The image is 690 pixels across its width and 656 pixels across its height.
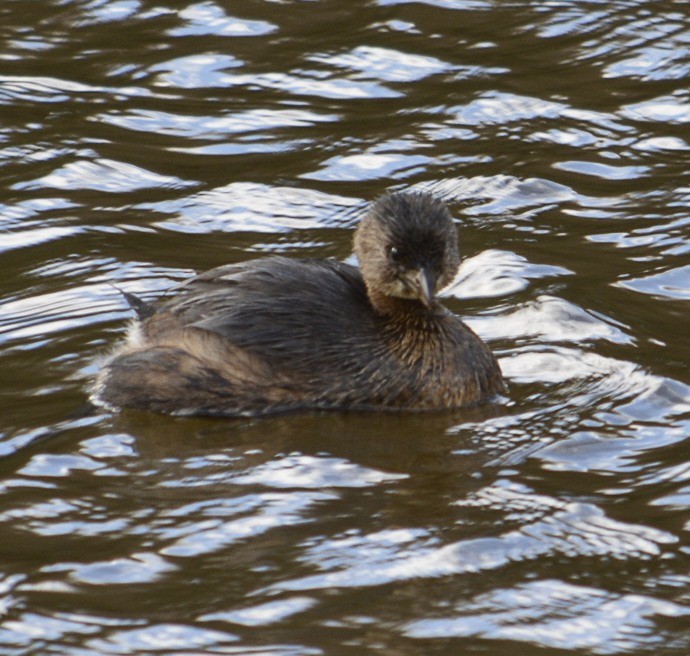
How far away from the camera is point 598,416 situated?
22.4 feet

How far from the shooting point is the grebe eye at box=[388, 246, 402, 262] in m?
7.05

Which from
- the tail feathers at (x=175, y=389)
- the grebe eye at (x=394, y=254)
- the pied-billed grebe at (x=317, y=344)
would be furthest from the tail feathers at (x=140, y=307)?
the grebe eye at (x=394, y=254)

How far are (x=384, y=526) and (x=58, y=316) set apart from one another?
2749mm

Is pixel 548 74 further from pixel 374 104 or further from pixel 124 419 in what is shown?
pixel 124 419

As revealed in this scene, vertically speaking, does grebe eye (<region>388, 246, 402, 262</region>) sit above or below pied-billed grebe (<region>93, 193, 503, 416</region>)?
above

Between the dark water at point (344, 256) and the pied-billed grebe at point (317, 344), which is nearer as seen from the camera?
the dark water at point (344, 256)

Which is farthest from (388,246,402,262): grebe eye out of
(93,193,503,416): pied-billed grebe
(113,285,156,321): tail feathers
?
(113,285,156,321): tail feathers

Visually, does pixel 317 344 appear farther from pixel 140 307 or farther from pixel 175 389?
pixel 140 307

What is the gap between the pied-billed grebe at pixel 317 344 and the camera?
7.03 metres

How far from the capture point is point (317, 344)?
7.07 meters

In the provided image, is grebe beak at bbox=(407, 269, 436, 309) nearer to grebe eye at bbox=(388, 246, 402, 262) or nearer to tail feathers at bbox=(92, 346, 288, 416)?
grebe eye at bbox=(388, 246, 402, 262)

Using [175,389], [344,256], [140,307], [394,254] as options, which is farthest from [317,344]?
[344,256]

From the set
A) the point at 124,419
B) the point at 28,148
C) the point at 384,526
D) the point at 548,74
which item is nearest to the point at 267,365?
the point at 124,419

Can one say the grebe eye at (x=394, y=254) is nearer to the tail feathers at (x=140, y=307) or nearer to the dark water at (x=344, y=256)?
the dark water at (x=344, y=256)
